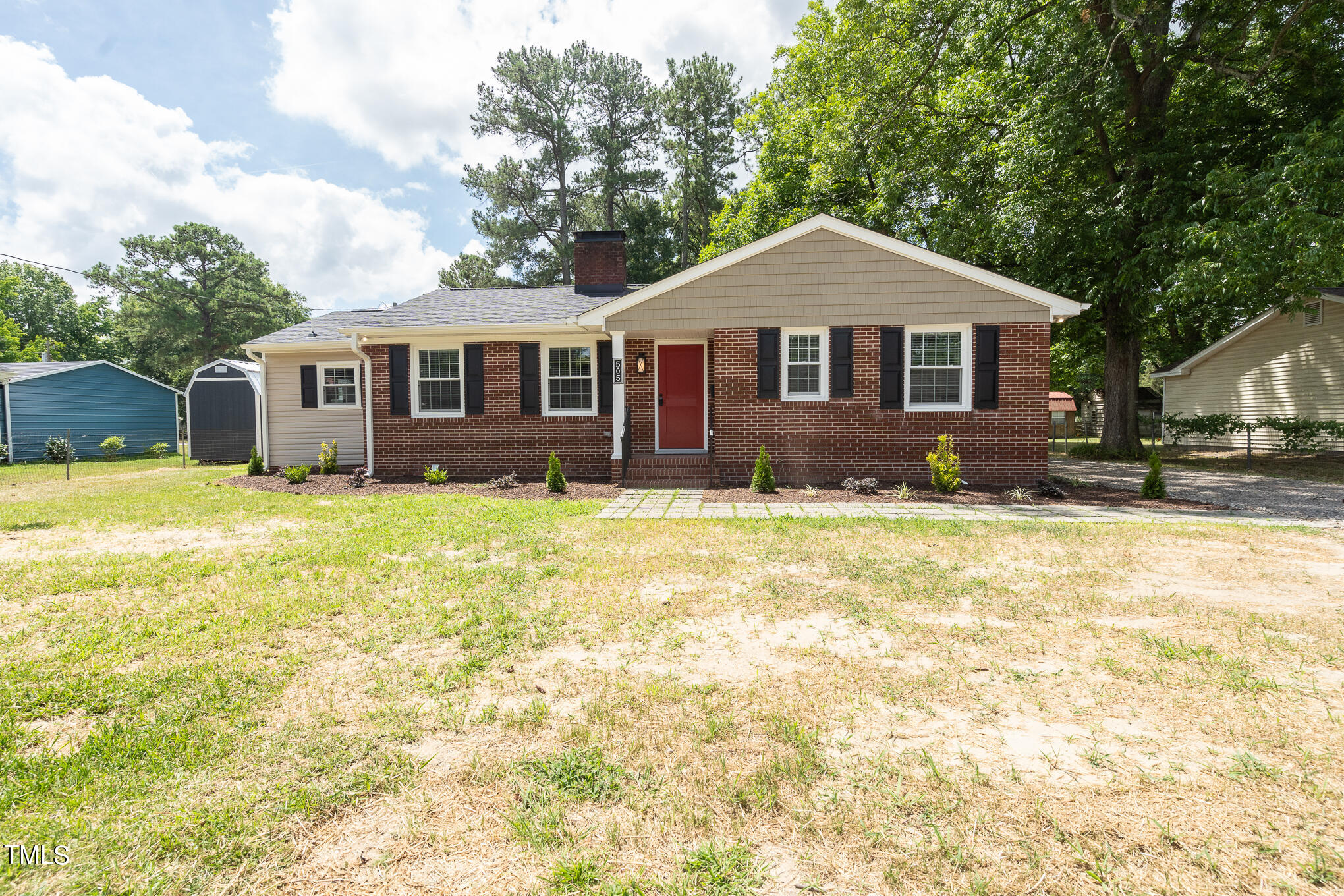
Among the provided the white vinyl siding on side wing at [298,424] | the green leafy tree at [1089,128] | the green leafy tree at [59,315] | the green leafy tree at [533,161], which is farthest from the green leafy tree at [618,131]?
the green leafy tree at [59,315]

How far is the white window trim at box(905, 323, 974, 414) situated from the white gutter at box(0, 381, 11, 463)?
26867 millimetres

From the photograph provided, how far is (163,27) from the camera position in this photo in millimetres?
9000

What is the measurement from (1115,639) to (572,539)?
4698 mm

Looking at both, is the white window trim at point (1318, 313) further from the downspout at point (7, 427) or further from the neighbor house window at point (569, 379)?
the downspout at point (7, 427)

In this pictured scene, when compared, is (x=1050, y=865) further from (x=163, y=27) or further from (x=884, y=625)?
(x=163, y=27)

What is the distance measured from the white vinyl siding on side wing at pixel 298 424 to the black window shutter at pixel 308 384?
0.34 feet

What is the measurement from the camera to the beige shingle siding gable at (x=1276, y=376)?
15.1 meters

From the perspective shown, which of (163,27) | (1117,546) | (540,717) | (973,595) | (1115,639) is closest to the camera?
(540,717)

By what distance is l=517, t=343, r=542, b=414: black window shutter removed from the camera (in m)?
11.6

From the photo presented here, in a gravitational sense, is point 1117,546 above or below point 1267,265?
below

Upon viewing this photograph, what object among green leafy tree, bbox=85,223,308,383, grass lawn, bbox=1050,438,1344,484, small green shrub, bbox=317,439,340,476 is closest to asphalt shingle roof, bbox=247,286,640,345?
small green shrub, bbox=317,439,340,476

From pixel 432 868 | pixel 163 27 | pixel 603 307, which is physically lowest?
pixel 432 868

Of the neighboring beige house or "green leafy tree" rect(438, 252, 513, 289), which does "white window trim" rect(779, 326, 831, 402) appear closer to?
the neighboring beige house

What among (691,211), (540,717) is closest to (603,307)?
(540,717)
